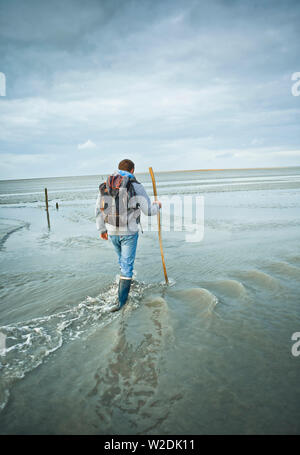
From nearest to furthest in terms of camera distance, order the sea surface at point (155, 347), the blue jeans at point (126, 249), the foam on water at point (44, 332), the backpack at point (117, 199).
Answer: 1. the sea surface at point (155, 347)
2. the foam on water at point (44, 332)
3. the backpack at point (117, 199)
4. the blue jeans at point (126, 249)

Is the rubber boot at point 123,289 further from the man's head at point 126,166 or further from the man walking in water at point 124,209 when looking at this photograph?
the man's head at point 126,166

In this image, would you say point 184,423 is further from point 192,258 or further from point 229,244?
point 229,244

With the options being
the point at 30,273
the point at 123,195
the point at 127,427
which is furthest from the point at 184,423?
the point at 30,273

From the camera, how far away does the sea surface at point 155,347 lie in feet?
8.79

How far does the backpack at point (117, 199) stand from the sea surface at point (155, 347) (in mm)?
1837

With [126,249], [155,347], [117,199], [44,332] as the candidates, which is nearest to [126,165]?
[117,199]

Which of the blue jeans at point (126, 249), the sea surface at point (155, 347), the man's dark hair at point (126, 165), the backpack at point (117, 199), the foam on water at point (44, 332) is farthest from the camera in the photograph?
the blue jeans at point (126, 249)

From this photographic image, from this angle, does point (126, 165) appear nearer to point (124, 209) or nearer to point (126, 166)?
point (126, 166)

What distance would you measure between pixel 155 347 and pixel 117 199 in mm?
2581

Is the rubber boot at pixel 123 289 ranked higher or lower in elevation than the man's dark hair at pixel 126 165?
lower

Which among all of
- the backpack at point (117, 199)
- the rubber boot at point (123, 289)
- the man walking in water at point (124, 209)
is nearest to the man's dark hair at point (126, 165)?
the man walking in water at point (124, 209)

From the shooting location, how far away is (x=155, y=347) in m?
3.81

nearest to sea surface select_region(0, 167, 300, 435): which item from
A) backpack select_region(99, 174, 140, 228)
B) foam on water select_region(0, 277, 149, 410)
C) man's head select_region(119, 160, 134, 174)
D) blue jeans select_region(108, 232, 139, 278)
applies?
foam on water select_region(0, 277, 149, 410)

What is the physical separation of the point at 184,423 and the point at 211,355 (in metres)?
1.11
